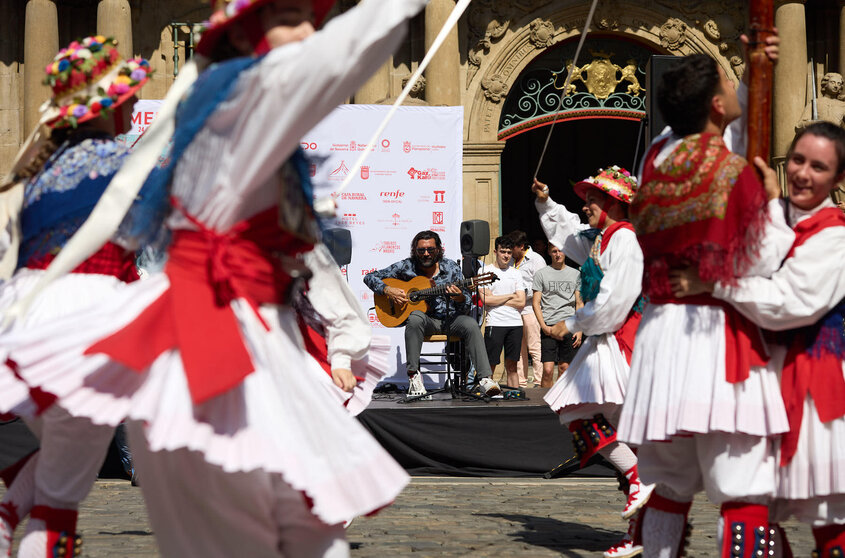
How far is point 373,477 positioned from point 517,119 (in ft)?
50.0

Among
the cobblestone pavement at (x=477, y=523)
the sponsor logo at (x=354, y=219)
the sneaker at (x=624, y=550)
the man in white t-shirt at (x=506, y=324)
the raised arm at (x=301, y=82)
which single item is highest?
the raised arm at (x=301, y=82)

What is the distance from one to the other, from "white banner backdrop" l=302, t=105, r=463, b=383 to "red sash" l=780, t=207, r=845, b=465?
923 centimetres

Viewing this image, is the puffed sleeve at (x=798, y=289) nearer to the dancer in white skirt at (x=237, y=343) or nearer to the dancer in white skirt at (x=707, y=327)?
the dancer in white skirt at (x=707, y=327)

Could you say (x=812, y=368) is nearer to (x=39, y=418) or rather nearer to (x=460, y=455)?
(x=39, y=418)

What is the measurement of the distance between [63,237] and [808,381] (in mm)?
2612

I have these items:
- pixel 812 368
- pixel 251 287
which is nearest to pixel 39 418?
pixel 251 287

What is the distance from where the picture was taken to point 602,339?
6320mm

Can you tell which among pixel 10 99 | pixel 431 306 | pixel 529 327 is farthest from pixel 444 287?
pixel 10 99

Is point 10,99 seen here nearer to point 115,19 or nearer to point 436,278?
point 115,19

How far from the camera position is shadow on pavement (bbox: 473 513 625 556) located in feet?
20.0

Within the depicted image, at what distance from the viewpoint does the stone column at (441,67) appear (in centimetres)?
1625

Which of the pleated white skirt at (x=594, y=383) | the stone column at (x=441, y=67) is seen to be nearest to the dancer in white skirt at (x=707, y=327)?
the pleated white skirt at (x=594, y=383)

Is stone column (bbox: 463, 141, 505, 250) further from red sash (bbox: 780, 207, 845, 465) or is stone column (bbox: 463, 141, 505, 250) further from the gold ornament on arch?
red sash (bbox: 780, 207, 845, 465)

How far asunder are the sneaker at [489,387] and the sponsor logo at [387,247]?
3083 mm
